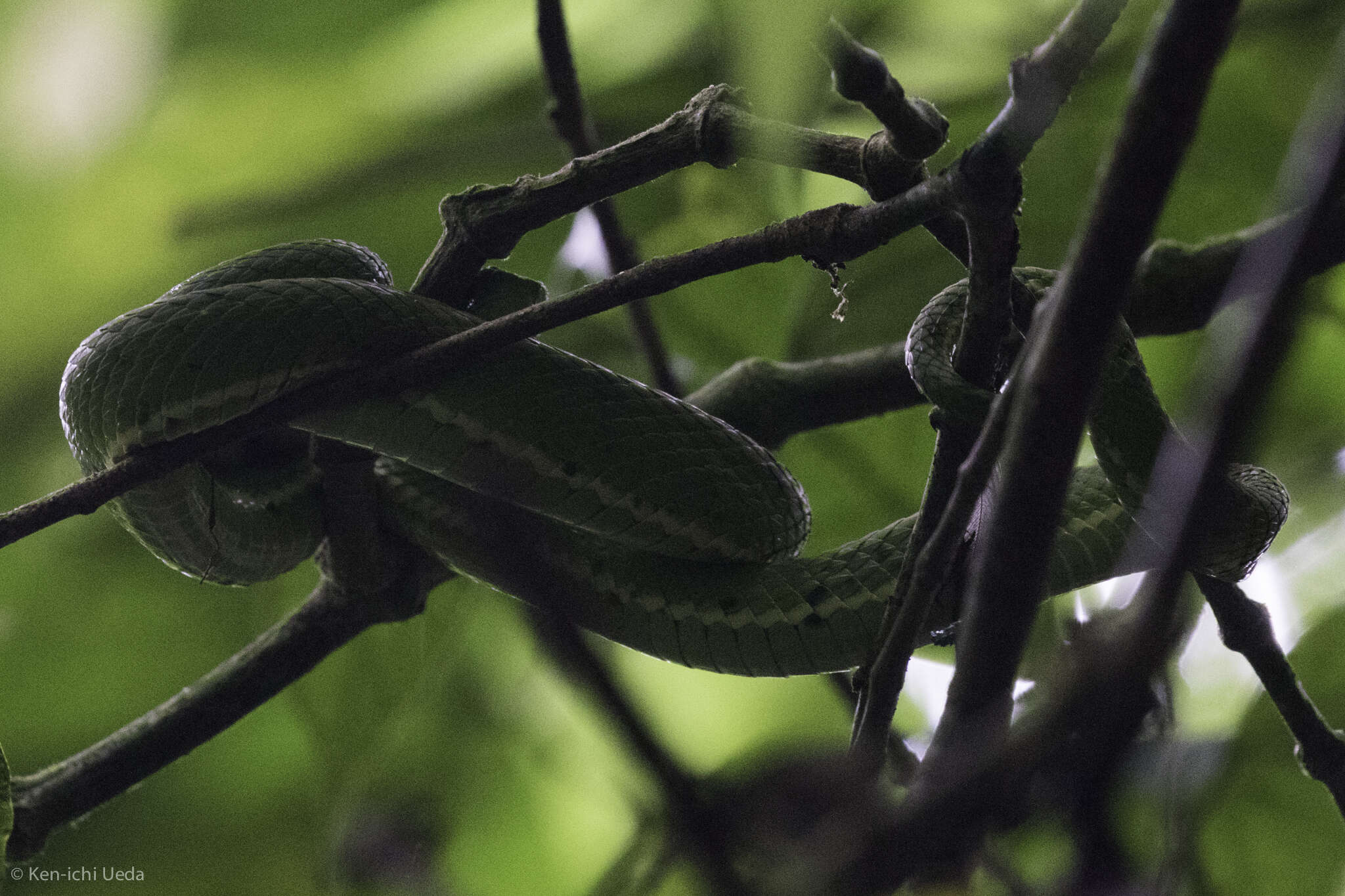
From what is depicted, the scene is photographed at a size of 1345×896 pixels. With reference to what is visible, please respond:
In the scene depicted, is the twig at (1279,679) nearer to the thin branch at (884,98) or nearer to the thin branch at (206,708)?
the thin branch at (884,98)

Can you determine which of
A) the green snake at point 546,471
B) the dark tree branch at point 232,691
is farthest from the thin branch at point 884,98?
the dark tree branch at point 232,691

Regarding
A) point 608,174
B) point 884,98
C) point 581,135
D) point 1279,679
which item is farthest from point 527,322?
point 1279,679

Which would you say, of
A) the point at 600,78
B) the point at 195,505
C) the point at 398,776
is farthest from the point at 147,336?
the point at 600,78

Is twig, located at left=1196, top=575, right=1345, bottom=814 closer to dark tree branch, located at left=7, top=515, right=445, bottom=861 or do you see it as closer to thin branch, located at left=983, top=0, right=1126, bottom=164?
thin branch, located at left=983, top=0, right=1126, bottom=164

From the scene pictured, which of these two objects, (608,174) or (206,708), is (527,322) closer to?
(608,174)

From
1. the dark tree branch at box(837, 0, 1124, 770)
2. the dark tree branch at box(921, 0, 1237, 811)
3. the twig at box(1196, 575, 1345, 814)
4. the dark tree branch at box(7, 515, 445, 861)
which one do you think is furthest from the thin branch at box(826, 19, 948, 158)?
the dark tree branch at box(7, 515, 445, 861)

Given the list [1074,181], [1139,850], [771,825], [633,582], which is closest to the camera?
[771,825]

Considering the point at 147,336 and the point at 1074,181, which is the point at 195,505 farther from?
the point at 1074,181
